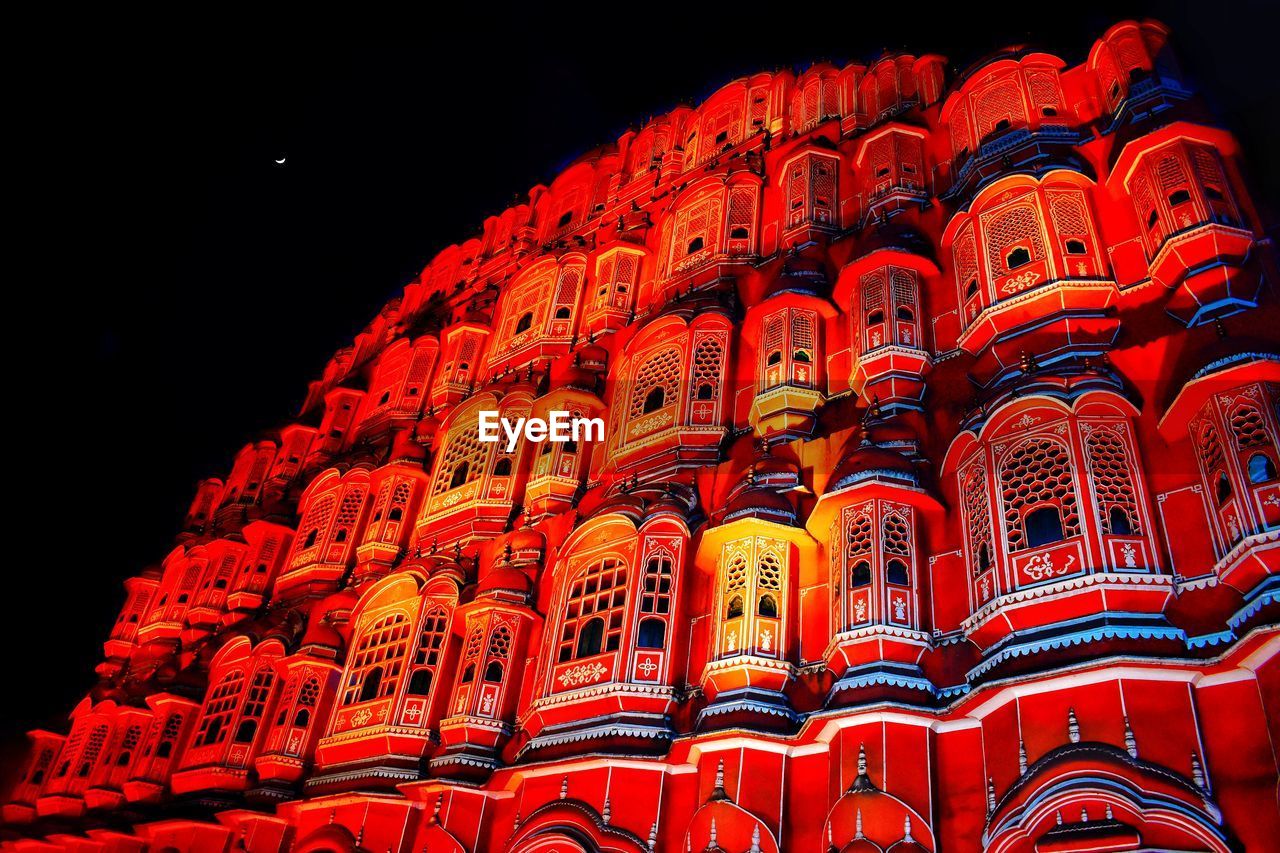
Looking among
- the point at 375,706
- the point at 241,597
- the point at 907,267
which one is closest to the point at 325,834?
the point at 375,706

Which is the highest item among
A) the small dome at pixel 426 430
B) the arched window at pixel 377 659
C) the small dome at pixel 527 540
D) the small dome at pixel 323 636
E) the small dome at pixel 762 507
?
the small dome at pixel 426 430

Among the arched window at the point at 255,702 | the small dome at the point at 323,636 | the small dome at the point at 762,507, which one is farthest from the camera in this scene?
the arched window at the point at 255,702

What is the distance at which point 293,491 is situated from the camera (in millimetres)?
30734

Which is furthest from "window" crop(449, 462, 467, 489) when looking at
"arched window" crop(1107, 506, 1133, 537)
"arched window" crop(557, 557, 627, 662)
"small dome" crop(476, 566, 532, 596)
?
"arched window" crop(1107, 506, 1133, 537)

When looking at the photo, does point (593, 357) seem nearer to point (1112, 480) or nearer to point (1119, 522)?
point (1112, 480)

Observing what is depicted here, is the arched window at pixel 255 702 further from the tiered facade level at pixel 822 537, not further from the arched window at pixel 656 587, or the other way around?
the arched window at pixel 656 587

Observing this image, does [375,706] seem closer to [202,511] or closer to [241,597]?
[241,597]

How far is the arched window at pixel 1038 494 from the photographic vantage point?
12117 mm

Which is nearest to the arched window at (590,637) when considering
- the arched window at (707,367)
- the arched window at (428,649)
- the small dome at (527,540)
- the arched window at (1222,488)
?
the small dome at (527,540)

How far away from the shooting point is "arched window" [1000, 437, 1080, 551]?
1212cm

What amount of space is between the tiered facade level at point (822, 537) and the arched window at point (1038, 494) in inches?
1.7

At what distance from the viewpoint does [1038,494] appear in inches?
493

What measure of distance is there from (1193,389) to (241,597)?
26126 mm

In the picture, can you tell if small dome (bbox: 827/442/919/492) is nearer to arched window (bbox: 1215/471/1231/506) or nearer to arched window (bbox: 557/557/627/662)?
arched window (bbox: 1215/471/1231/506)
